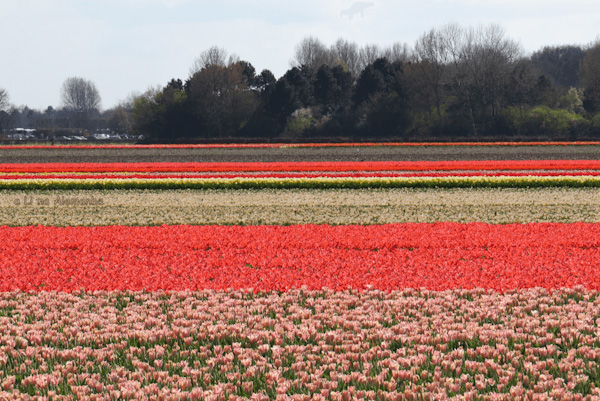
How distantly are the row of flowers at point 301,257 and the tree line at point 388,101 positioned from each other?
159 feet

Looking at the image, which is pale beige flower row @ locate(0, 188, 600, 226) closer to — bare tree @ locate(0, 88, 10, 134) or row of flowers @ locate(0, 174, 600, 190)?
row of flowers @ locate(0, 174, 600, 190)

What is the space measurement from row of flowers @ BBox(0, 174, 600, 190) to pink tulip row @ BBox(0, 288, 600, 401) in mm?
14520

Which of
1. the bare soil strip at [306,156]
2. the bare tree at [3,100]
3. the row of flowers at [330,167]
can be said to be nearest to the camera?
the row of flowers at [330,167]

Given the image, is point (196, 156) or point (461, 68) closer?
point (196, 156)

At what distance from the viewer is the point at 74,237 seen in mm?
13508

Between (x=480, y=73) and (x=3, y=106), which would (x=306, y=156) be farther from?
(x=3, y=106)

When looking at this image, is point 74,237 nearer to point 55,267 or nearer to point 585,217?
point 55,267

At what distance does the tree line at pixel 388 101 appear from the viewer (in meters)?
64.8

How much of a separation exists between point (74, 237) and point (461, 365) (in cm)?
980

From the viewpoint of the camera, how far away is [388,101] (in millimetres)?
67562

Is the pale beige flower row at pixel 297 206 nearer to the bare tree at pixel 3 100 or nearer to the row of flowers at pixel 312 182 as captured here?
the row of flowers at pixel 312 182

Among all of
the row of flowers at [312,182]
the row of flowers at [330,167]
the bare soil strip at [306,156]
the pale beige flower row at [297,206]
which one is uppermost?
the bare soil strip at [306,156]

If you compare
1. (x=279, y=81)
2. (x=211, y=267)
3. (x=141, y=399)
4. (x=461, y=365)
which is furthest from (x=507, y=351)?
(x=279, y=81)

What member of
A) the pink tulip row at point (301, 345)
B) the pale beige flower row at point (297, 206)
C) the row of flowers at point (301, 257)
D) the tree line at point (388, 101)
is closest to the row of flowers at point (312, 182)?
the pale beige flower row at point (297, 206)
